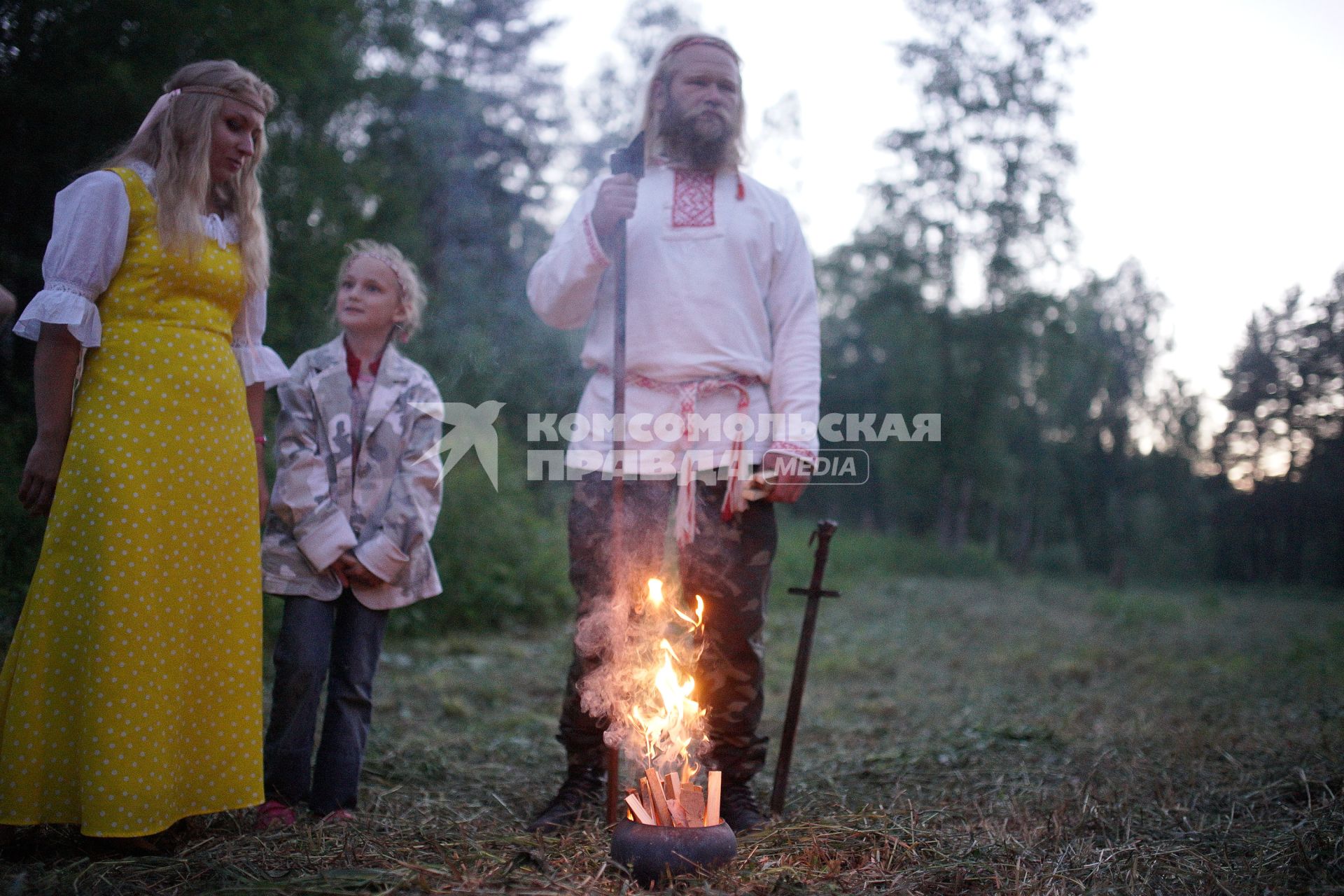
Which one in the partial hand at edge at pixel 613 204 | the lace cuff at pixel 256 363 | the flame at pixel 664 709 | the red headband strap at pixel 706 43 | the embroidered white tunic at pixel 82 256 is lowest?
the flame at pixel 664 709

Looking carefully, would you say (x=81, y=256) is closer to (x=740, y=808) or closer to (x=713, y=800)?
(x=713, y=800)

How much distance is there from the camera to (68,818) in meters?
2.23

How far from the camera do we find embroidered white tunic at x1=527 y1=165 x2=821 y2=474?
2.80 m

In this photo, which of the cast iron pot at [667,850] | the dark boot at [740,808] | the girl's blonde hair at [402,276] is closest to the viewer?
the cast iron pot at [667,850]

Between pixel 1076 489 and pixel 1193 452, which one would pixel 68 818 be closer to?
pixel 1193 452

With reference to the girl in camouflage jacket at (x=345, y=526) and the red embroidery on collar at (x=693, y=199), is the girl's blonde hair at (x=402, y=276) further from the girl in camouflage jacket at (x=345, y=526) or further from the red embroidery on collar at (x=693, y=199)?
the red embroidery on collar at (x=693, y=199)

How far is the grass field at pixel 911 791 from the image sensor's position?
2.19 meters

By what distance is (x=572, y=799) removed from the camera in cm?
283

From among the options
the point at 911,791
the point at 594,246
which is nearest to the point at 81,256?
the point at 594,246

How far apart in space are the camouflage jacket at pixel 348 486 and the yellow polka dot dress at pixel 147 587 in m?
0.22

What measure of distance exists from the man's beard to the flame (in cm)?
133

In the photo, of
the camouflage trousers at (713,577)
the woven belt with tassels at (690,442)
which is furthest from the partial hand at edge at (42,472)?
the woven belt with tassels at (690,442)

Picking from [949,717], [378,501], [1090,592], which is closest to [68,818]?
[378,501]

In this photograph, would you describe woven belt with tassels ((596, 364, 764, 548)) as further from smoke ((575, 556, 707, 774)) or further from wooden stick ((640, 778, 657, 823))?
wooden stick ((640, 778, 657, 823))
